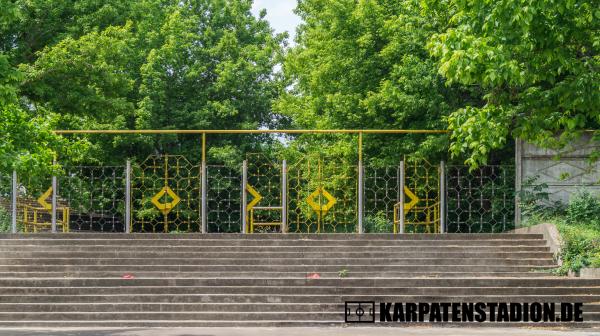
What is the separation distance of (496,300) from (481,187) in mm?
9505

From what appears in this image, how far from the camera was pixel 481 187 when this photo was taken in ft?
95.0

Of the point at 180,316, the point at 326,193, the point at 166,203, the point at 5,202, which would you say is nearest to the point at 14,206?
the point at 5,202

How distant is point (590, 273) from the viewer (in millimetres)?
21578

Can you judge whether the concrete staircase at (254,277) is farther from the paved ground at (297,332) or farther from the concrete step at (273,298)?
the paved ground at (297,332)

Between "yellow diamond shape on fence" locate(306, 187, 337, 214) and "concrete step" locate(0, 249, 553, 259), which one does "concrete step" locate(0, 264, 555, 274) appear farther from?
"yellow diamond shape on fence" locate(306, 187, 337, 214)

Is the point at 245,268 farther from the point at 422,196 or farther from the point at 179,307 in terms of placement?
the point at 422,196

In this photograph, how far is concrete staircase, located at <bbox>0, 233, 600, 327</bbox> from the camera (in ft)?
63.6

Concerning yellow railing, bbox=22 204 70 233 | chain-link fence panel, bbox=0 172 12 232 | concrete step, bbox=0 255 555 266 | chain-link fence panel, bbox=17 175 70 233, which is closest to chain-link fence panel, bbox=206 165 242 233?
yellow railing, bbox=22 204 70 233

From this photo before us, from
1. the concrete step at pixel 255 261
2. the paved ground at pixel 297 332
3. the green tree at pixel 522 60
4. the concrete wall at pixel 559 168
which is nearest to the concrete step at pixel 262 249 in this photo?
the concrete step at pixel 255 261

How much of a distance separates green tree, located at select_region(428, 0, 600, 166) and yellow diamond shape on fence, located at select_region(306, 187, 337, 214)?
8.37 meters

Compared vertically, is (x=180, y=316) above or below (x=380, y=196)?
below

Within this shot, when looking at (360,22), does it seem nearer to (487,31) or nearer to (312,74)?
(312,74)

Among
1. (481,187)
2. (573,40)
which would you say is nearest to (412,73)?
(481,187)

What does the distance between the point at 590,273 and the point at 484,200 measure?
24.9 ft
